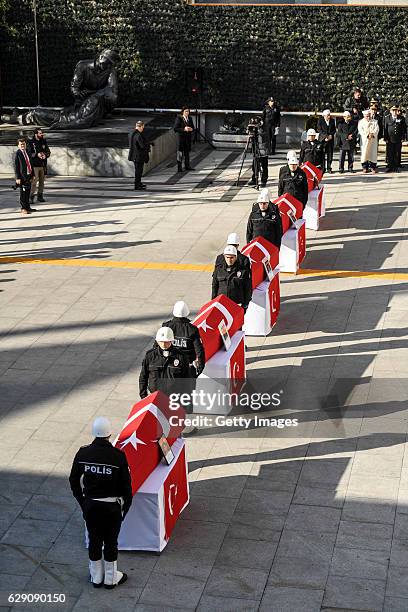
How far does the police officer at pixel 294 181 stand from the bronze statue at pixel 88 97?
10994 millimetres

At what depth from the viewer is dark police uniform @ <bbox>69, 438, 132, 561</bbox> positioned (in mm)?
9328

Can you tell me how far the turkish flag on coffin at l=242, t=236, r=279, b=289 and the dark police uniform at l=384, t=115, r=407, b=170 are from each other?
37.2 feet

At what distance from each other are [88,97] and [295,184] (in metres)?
12.1

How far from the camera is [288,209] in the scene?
19.0m

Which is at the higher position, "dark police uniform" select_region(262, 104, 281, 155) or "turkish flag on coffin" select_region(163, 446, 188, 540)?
"dark police uniform" select_region(262, 104, 281, 155)

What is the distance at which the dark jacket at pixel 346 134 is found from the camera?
27344 millimetres

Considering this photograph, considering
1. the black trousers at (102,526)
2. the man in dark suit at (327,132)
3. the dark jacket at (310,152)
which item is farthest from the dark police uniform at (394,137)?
the black trousers at (102,526)

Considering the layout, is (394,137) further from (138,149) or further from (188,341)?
(188,341)

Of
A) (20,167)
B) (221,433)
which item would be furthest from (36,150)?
(221,433)

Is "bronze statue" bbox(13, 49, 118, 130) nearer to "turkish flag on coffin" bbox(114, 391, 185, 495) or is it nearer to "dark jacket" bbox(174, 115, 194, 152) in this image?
"dark jacket" bbox(174, 115, 194, 152)

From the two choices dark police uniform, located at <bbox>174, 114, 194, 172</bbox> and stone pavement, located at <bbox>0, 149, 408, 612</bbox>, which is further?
dark police uniform, located at <bbox>174, 114, 194, 172</bbox>

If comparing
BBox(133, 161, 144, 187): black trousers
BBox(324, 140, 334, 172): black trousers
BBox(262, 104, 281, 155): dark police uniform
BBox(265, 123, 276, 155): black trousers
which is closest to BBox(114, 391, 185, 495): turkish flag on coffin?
BBox(133, 161, 144, 187): black trousers

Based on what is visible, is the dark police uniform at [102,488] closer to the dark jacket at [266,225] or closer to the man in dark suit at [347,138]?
the dark jacket at [266,225]

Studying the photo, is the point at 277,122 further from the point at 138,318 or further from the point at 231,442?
the point at 231,442
